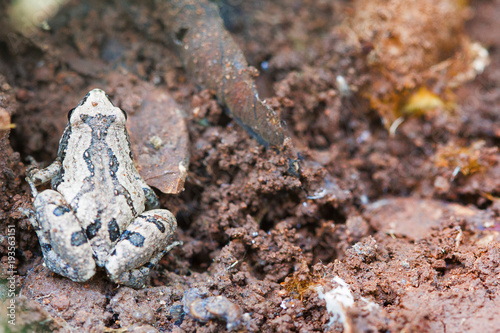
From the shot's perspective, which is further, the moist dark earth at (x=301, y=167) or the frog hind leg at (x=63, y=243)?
the frog hind leg at (x=63, y=243)

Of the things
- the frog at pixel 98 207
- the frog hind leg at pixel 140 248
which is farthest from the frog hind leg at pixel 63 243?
the frog hind leg at pixel 140 248

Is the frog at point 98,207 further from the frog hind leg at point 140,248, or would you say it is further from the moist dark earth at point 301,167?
the moist dark earth at point 301,167

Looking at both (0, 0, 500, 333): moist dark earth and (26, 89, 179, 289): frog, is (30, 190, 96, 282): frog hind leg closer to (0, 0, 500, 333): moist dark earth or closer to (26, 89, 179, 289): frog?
(26, 89, 179, 289): frog

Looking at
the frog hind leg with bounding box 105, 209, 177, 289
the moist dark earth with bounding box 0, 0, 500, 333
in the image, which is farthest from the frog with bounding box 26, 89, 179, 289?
the moist dark earth with bounding box 0, 0, 500, 333
